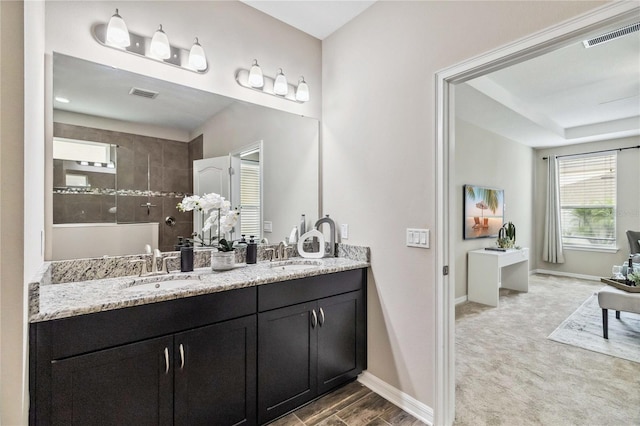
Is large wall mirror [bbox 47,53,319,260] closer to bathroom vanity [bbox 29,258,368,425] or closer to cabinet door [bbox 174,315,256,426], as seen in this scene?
bathroom vanity [bbox 29,258,368,425]

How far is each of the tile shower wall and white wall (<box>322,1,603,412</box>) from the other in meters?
1.21

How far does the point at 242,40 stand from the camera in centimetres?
224

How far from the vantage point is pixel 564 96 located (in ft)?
13.1

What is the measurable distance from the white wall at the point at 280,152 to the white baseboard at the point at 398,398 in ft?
4.17

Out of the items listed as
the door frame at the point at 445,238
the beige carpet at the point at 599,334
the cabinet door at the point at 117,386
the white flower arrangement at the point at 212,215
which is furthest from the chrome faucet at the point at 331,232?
the beige carpet at the point at 599,334

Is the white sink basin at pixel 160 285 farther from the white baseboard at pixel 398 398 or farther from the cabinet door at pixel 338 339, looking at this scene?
the white baseboard at pixel 398 398

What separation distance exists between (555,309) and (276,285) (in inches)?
166

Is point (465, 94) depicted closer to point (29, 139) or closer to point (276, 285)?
point (276, 285)

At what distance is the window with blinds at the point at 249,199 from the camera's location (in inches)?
93.0

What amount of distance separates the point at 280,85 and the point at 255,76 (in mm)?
221

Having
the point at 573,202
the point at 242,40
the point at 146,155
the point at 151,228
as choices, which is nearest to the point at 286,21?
the point at 242,40

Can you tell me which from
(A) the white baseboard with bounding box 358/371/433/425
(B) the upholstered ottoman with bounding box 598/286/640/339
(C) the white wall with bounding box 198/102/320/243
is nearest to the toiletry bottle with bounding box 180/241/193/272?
(C) the white wall with bounding box 198/102/320/243

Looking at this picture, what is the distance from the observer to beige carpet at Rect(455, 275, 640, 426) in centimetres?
192

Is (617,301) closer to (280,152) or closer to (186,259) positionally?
(280,152)
